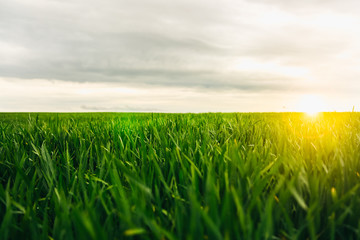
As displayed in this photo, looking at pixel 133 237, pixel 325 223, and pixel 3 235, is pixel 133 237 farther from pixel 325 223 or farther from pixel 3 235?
pixel 325 223

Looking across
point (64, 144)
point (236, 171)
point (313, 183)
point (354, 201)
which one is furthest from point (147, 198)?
point (64, 144)

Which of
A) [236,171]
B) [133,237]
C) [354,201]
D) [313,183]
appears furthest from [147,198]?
[354,201]

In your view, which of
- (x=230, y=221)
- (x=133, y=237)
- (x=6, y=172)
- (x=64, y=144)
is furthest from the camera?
(x=64, y=144)

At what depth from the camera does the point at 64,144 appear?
2289mm

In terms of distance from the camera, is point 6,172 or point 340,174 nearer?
point 340,174

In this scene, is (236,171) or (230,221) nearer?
(230,221)

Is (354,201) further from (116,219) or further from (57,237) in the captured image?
(57,237)

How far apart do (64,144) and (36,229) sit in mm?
1482

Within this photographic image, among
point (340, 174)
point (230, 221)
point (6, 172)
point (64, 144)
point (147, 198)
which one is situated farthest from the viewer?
point (64, 144)

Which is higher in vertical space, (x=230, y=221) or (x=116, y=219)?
(x=230, y=221)

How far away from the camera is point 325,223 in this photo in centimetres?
95

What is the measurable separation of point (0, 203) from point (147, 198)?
0.73 metres

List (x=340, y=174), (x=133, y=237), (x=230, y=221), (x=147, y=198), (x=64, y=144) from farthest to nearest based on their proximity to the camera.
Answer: (x=64, y=144) < (x=340, y=174) < (x=147, y=198) < (x=133, y=237) < (x=230, y=221)

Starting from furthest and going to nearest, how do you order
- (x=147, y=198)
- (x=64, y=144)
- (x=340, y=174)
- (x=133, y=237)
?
(x=64, y=144) → (x=340, y=174) → (x=147, y=198) → (x=133, y=237)
